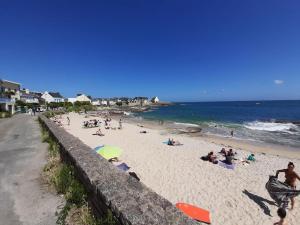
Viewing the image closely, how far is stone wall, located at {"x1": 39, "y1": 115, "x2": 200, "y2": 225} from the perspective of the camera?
2.72m

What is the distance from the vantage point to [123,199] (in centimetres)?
316

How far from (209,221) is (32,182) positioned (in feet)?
18.7

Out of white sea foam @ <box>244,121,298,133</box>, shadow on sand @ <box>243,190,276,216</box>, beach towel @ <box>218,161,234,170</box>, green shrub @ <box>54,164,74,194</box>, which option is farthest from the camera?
white sea foam @ <box>244,121,298,133</box>

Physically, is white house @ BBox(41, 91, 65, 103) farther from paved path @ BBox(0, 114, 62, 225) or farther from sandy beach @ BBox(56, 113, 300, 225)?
paved path @ BBox(0, 114, 62, 225)

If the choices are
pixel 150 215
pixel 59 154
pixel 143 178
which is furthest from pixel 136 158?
pixel 150 215

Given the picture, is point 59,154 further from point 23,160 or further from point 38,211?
point 38,211

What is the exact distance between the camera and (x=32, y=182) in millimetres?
5648

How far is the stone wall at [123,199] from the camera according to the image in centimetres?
272

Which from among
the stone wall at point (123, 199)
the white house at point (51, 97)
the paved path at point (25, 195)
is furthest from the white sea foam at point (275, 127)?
the white house at point (51, 97)

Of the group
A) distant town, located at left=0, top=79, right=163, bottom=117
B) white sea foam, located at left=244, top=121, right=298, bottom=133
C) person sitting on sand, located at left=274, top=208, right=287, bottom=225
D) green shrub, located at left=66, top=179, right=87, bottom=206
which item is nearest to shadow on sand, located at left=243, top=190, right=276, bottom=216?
person sitting on sand, located at left=274, top=208, right=287, bottom=225

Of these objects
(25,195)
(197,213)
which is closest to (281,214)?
(197,213)

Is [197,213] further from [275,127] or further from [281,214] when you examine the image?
[275,127]

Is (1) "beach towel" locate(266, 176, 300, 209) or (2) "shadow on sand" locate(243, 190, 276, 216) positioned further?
(2) "shadow on sand" locate(243, 190, 276, 216)

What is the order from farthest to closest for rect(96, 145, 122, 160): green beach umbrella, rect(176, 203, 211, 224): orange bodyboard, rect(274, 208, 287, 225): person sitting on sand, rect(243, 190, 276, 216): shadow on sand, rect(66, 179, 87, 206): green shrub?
1. rect(96, 145, 122, 160): green beach umbrella
2. rect(243, 190, 276, 216): shadow on sand
3. rect(176, 203, 211, 224): orange bodyboard
4. rect(274, 208, 287, 225): person sitting on sand
5. rect(66, 179, 87, 206): green shrub
